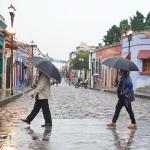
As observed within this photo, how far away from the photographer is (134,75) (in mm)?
52312

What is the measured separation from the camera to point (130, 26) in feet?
274

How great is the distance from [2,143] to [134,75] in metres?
42.2

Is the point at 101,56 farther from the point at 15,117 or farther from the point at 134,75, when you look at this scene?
the point at 15,117

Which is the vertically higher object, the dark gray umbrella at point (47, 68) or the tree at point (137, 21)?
the tree at point (137, 21)

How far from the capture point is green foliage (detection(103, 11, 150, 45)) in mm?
87344

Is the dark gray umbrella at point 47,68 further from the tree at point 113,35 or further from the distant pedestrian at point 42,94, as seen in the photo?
the tree at point 113,35

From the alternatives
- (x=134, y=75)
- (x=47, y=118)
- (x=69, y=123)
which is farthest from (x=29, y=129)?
(x=134, y=75)

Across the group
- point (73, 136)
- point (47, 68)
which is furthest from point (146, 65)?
point (73, 136)

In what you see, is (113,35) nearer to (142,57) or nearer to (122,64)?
(142,57)

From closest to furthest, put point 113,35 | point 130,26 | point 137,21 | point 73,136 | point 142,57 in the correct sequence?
1. point 73,136
2. point 142,57
3. point 130,26
4. point 137,21
5. point 113,35

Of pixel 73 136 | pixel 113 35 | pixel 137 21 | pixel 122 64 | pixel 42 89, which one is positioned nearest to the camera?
pixel 73 136

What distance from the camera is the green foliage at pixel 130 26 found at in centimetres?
8734

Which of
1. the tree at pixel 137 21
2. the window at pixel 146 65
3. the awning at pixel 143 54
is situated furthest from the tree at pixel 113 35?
the window at pixel 146 65

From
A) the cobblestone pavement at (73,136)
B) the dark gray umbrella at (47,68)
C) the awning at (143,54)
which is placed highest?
the awning at (143,54)
